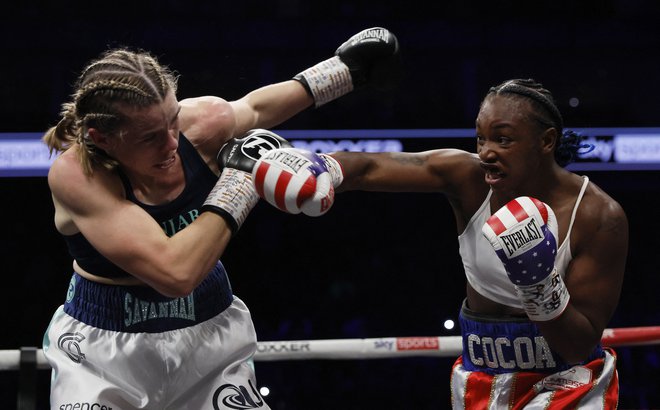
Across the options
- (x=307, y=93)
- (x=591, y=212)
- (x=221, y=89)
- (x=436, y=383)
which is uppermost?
(x=307, y=93)

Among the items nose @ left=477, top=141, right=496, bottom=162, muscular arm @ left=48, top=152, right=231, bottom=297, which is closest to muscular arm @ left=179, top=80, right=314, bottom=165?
muscular arm @ left=48, top=152, right=231, bottom=297

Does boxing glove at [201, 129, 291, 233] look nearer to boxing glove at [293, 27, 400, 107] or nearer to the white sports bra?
boxing glove at [293, 27, 400, 107]

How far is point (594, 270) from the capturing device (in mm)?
2145

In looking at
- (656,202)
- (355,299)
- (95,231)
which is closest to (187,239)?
(95,231)

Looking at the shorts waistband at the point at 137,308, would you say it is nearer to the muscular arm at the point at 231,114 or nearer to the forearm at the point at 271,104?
the muscular arm at the point at 231,114

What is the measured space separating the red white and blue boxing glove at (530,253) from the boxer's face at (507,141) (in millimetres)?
131

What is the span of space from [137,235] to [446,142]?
12.4 feet

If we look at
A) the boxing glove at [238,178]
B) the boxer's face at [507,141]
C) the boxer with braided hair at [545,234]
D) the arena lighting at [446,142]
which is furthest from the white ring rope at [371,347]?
the arena lighting at [446,142]

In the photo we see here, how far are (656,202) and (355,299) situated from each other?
2142mm

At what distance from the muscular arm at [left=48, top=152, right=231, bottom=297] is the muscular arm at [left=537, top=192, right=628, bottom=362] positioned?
0.81m

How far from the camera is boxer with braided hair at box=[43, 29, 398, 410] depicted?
187cm

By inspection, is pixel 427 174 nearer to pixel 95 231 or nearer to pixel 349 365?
pixel 95 231

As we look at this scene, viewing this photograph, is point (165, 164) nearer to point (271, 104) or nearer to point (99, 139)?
point (99, 139)

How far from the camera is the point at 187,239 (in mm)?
1870
